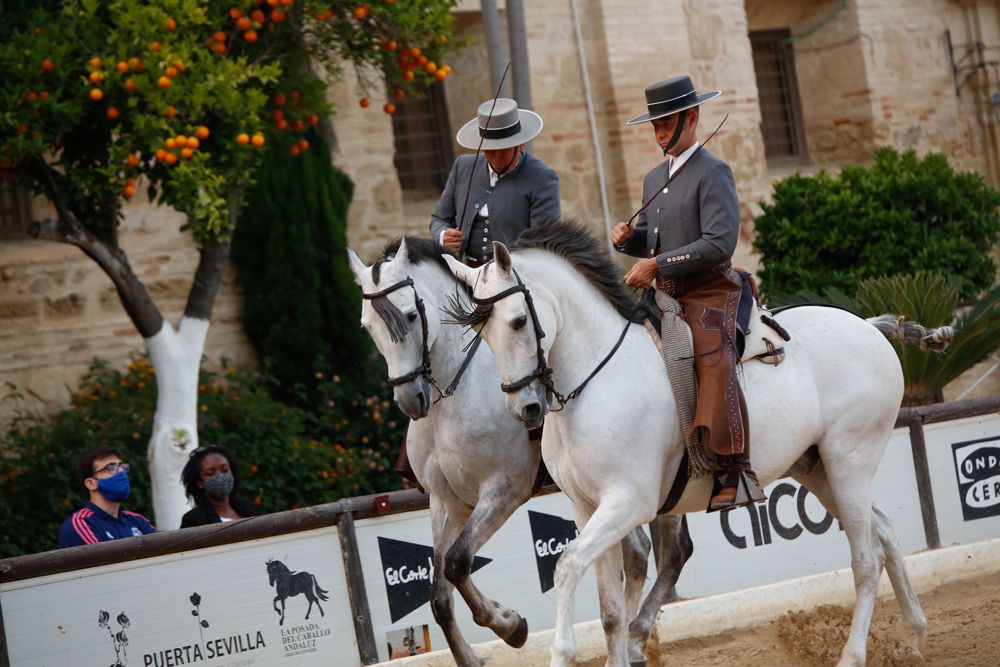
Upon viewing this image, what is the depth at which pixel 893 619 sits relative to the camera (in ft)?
27.2

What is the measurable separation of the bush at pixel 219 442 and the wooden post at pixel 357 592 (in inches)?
163

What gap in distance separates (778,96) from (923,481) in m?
9.60

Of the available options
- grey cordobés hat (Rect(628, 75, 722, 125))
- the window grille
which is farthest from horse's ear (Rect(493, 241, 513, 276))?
the window grille

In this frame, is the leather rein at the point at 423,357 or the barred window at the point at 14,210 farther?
the barred window at the point at 14,210

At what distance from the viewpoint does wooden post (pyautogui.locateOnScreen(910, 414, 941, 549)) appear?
991 cm

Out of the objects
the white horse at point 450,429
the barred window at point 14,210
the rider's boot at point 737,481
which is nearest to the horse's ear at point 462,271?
the white horse at point 450,429

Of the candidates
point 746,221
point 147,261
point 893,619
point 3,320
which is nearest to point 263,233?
point 147,261

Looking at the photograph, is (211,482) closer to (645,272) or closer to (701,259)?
(645,272)

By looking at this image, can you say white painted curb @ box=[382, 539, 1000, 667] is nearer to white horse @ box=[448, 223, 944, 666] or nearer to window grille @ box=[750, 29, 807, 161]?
white horse @ box=[448, 223, 944, 666]

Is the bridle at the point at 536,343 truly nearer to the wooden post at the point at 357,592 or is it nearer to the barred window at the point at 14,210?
the wooden post at the point at 357,592

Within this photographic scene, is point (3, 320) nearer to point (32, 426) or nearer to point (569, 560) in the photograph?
point (32, 426)

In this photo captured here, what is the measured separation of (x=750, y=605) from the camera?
351 inches

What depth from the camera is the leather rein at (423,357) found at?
20.9 ft

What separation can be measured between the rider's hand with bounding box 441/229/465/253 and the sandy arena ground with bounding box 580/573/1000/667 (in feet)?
8.40
